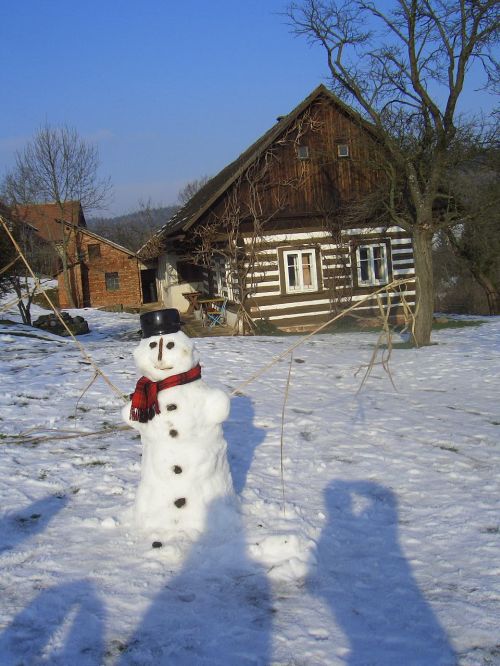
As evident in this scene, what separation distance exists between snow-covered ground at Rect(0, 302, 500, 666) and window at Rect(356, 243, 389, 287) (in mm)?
10274

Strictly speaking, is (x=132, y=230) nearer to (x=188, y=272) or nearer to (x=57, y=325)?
(x=188, y=272)

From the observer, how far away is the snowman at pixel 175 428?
13.6 ft

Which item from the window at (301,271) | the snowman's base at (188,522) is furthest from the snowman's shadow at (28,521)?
the window at (301,271)

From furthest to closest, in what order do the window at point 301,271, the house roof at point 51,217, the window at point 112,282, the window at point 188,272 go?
1. the house roof at point 51,217
2. the window at point 112,282
3. the window at point 188,272
4. the window at point 301,271

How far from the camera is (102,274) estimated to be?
35.5 meters

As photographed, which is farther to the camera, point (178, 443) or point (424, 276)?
point (424, 276)

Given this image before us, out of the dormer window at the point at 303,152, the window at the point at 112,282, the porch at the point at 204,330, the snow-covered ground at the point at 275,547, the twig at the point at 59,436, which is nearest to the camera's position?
the snow-covered ground at the point at 275,547

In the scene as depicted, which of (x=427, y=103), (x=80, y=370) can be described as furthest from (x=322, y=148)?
(x=80, y=370)

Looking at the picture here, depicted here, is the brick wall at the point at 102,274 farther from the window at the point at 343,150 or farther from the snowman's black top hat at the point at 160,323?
the snowman's black top hat at the point at 160,323

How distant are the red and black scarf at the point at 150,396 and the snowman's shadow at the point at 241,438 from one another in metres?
1.30

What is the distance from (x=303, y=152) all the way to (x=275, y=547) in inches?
582

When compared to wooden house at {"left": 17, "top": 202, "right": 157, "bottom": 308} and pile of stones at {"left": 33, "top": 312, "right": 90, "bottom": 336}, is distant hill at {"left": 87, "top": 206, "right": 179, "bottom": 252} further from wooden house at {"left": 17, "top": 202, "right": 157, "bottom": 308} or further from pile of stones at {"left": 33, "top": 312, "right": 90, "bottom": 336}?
pile of stones at {"left": 33, "top": 312, "right": 90, "bottom": 336}

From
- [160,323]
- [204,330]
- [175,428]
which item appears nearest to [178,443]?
[175,428]

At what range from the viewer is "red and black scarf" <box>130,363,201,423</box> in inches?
164
